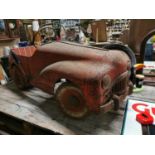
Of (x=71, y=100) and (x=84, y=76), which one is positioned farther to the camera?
(x=71, y=100)

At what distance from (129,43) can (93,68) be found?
50.6 inches

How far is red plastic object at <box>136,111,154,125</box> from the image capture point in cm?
94

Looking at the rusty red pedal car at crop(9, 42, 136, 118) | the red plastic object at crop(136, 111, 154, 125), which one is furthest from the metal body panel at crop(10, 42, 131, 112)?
the red plastic object at crop(136, 111, 154, 125)

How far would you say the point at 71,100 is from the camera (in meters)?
0.97

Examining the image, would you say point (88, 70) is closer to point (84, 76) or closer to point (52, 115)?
point (84, 76)

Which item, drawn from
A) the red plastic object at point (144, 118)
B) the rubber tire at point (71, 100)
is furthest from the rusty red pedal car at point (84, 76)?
the red plastic object at point (144, 118)

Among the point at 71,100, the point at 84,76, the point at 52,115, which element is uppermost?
the point at 84,76

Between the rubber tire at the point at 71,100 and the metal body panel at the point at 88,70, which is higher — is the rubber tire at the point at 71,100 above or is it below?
below

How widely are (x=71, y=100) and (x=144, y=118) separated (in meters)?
0.43

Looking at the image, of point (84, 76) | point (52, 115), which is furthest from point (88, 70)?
point (52, 115)

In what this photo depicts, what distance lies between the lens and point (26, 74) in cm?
132

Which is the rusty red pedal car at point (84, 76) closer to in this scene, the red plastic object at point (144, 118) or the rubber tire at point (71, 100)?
the rubber tire at point (71, 100)

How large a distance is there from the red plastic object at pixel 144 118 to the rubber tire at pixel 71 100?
313mm

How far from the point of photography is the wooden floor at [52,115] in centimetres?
96
